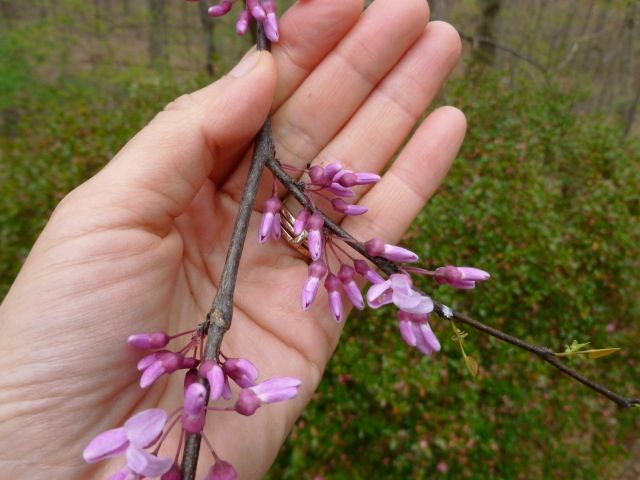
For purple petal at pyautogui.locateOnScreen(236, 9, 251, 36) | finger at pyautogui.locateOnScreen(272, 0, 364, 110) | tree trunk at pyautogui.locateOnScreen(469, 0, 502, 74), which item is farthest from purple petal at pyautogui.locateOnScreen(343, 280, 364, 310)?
tree trunk at pyautogui.locateOnScreen(469, 0, 502, 74)

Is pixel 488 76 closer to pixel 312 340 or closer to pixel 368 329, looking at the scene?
pixel 368 329

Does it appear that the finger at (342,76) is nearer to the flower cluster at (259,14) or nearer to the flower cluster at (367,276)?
the flower cluster at (259,14)

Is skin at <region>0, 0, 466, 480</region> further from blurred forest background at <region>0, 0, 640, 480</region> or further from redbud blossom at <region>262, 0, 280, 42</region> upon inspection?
blurred forest background at <region>0, 0, 640, 480</region>

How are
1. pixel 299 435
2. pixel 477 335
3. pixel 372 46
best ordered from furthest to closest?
pixel 477 335
pixel 299 435
pixel 372 46

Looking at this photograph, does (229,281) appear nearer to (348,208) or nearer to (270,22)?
(348,208)

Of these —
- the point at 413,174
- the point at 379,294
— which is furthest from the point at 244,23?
the point at 379,294

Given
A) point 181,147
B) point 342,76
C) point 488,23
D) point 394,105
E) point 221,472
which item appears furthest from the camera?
point 488,23

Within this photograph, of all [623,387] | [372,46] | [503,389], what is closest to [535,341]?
[503,389]
